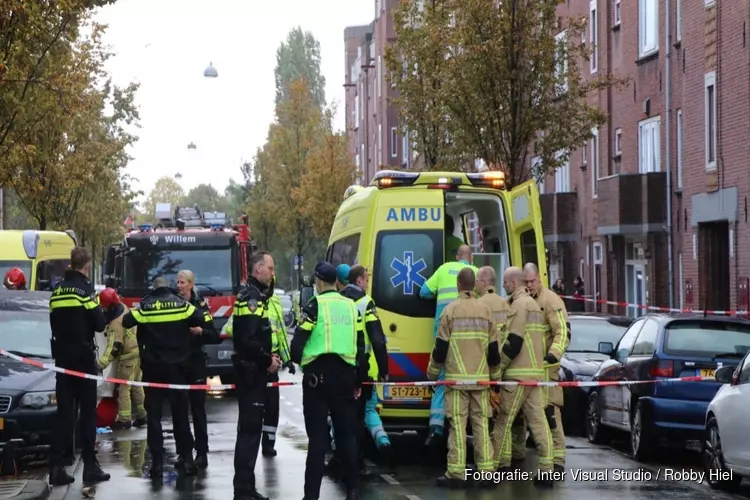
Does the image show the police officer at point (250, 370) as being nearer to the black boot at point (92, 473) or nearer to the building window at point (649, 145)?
the black boot at point (92, 473)

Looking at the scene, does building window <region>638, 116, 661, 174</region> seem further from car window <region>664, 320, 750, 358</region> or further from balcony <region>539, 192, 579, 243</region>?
car window <region>664, 320, 750, 358</region>

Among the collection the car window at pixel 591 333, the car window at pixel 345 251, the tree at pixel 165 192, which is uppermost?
the tree at pixel 165 192

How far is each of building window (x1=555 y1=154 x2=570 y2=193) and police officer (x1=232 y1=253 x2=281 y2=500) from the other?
28.8m

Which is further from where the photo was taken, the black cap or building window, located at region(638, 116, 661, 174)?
building window, located at region(638, 116, 661, 174)

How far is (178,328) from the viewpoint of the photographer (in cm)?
1336

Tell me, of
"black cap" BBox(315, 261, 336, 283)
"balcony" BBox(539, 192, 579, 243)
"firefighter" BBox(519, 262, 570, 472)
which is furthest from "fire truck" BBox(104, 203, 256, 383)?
"balcony" BBox(539, 192, 579, 243)

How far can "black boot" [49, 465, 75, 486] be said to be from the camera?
13.2 m

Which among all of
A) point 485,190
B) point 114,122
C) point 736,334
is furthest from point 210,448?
point 114,122

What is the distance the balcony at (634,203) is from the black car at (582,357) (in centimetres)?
1196

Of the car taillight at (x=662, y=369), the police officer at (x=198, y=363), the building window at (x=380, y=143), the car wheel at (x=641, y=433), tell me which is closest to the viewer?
the police officer at (x=198, y=363)

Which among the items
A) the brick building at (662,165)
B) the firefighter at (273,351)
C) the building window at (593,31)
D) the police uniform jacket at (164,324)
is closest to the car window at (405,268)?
the firefighter at (273,351)

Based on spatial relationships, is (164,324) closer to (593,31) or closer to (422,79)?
(422,79)

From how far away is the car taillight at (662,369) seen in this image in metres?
14.8

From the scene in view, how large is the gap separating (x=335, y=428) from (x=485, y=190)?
4.62 metres
